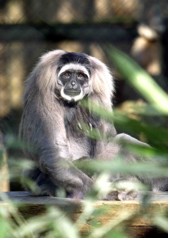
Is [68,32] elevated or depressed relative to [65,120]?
elevated

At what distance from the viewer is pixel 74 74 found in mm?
6219

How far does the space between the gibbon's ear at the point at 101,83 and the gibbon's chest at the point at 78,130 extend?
0.64 feet

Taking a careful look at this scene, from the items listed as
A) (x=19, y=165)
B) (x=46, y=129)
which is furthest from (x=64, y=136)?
(x=19, y=165)

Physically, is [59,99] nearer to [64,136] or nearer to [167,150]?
[64,136]

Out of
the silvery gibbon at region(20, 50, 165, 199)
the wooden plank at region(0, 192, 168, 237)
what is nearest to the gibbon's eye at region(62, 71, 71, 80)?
the silvery gibbon at region(20, 50, 165, 199)

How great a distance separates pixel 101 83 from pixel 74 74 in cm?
23

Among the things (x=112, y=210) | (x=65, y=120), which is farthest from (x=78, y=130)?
(x=112, y=210)

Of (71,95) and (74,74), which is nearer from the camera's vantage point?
(71,95)

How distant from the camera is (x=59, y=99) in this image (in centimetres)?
609

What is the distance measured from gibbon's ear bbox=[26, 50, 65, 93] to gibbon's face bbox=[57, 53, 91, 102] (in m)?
0.05

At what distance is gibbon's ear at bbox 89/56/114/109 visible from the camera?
6.20 m

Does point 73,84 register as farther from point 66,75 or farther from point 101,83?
point 101,83

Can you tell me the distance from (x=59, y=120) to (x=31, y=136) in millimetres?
254

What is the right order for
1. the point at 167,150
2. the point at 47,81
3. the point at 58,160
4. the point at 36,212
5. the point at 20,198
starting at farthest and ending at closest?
the point at 47,81, the point at 58,160, the point at 20,198, the point at 36,212, the point at 167,150
